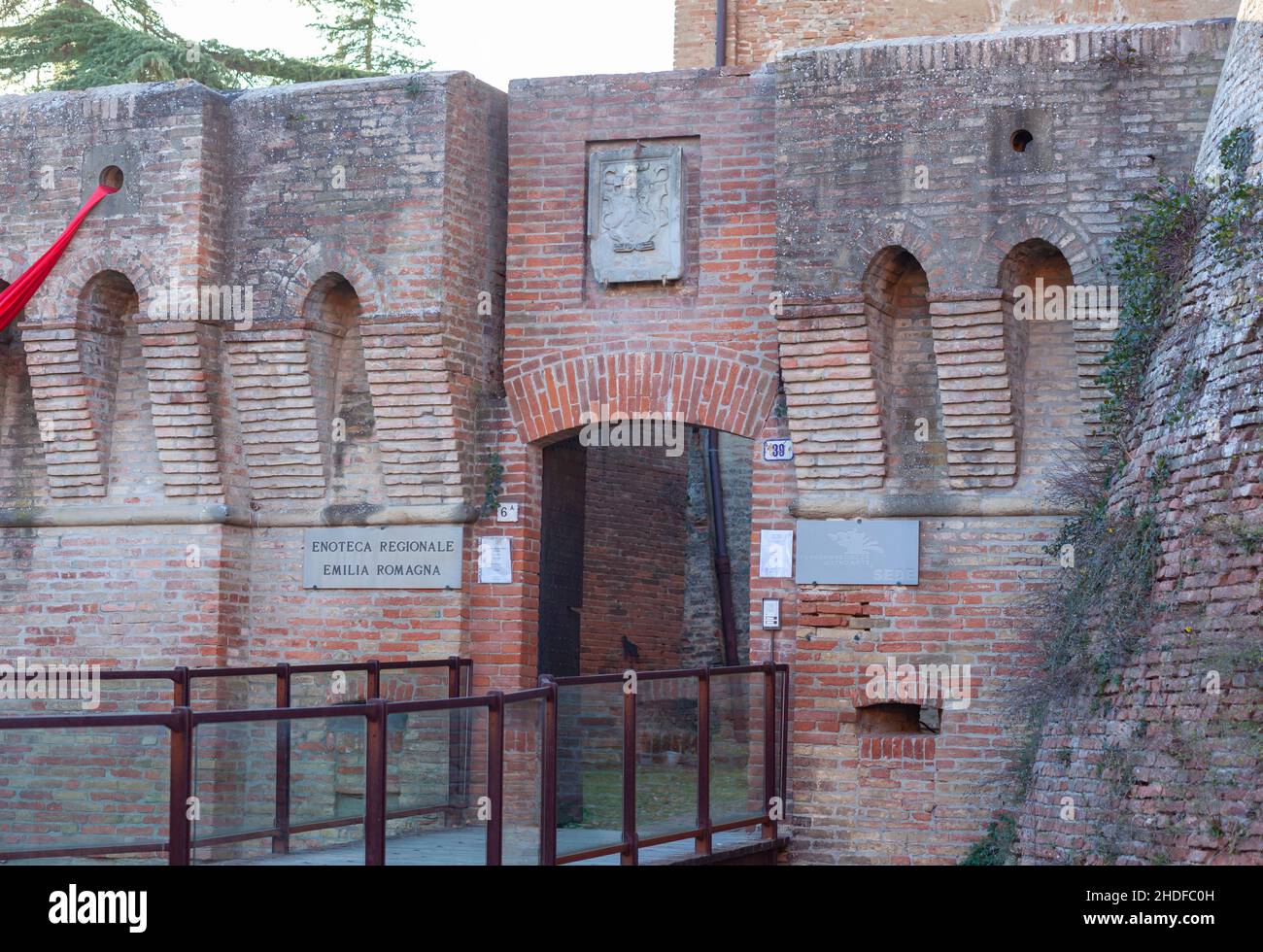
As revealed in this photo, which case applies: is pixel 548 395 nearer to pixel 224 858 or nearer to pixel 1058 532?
pixel 1058 532

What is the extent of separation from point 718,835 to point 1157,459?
3.64 m

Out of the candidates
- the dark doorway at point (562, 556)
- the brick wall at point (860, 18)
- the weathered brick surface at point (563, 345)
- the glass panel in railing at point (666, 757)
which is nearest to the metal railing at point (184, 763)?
the glass panel in railing at point (666, 757)

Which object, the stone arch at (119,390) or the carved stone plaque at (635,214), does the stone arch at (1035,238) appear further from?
the stone arch at (119,390)

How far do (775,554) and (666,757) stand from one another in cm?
239

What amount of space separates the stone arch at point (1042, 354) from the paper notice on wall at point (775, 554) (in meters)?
1.64

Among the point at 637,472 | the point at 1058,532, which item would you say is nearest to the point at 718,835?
the point at 1058,532

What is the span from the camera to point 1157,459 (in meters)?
9.64

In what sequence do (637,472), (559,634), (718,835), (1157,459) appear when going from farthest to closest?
(637,472), (559,634), (718,835), (1157,459)

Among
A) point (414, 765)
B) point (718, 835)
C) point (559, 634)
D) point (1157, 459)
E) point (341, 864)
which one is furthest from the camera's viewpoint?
point (559, 634)

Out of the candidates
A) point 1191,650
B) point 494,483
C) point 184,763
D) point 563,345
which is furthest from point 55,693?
point 1191,650

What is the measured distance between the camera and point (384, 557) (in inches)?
511

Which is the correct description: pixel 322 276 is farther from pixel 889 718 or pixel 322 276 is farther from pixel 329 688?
pixel 889 718

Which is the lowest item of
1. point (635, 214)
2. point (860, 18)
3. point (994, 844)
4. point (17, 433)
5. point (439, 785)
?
point (994, 844)

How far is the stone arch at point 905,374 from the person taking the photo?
39.2ft
